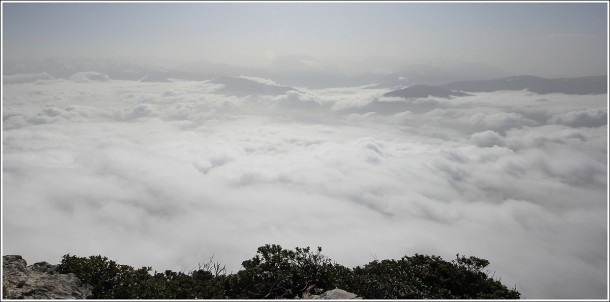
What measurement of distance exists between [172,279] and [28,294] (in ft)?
13.8

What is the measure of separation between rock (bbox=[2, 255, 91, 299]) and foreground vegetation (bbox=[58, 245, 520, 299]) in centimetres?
48

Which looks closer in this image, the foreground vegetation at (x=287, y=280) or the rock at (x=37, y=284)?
the rock at (x=37, y=284)

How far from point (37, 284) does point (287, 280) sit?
7.59 m

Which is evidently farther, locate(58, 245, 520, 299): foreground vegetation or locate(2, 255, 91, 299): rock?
locate(58, 245, 520, 299): foreground vegetation

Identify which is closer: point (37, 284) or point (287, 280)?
point (37, 284)

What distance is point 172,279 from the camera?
479 inches

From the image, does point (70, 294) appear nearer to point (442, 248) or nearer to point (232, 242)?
point (232, 242)

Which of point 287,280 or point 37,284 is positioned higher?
point 37,284

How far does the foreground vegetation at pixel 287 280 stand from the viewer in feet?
35.1

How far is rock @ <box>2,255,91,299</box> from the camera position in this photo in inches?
361

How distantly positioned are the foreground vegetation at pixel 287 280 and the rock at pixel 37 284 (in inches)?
18.7

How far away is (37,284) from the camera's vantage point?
31.6 ft

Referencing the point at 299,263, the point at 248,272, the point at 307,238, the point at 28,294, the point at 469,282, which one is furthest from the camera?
the point at 307,238

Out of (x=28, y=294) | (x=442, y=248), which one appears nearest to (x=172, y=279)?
(x=28, y=294)
